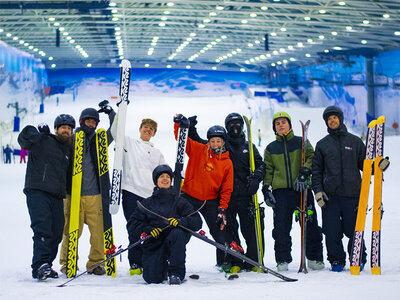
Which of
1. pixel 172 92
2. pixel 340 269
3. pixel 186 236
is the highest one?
pixel 172 92

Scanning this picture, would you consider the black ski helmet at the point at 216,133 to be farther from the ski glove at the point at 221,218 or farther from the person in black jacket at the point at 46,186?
the person in black jacket at the point at 46,186

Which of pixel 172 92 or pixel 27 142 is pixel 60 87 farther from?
pixel 27 142

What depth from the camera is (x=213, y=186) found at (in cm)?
390

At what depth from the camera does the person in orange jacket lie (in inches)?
153

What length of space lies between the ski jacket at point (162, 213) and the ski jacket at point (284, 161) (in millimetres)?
731

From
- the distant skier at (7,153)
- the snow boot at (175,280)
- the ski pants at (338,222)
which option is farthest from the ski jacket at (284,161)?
the distant skier at (7,153)

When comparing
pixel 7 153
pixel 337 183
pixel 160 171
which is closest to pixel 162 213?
pixel 160 171

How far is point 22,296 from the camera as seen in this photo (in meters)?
2.88

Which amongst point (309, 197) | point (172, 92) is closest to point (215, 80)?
point (172, 92)

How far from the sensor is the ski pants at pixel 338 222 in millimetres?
3852

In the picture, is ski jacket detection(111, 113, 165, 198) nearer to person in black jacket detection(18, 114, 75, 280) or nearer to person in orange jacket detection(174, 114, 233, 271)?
person in orange jacket detection(174, 114, 233, 271)

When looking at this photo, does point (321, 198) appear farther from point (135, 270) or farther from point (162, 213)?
point (135, 270)

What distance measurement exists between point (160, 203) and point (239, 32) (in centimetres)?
1900

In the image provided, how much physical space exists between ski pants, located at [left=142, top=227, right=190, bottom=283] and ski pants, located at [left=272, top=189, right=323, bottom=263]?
76 centimetres
